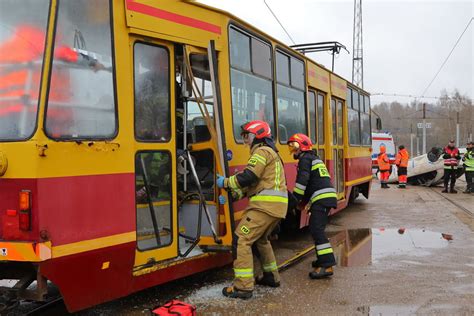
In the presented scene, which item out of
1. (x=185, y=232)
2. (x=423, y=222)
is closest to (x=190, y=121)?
(x=185, y=232)

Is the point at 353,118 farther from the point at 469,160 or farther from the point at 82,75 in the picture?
the point at 82,75

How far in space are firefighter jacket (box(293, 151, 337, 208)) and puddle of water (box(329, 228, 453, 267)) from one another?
1.22 meters

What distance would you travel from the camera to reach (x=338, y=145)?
31.9 ft

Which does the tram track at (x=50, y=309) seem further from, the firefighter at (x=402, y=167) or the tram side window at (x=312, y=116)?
the firefighter at (x=402, y=167)

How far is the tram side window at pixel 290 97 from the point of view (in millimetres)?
6695

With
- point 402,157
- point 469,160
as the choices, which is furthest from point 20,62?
point 402,157

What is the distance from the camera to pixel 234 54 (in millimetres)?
5414

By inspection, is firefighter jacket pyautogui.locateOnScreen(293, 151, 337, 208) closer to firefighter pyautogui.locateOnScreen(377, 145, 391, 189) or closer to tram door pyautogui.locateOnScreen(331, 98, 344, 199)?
tram door pyautogui.locateOnScreen(331, 98, 344, 199)

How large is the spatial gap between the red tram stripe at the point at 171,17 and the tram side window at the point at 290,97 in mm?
1797

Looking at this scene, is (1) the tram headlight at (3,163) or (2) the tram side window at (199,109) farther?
(2) the tram side window at (199,109)

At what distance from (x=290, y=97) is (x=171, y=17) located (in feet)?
9.76

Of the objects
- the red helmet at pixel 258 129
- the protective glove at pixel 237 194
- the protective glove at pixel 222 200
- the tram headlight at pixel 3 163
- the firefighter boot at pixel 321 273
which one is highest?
the red helmet at pixel 258 129

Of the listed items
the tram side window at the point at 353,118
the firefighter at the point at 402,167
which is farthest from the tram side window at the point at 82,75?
the firefighter at the point at 402,167

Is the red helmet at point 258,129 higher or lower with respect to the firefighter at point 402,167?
higher
